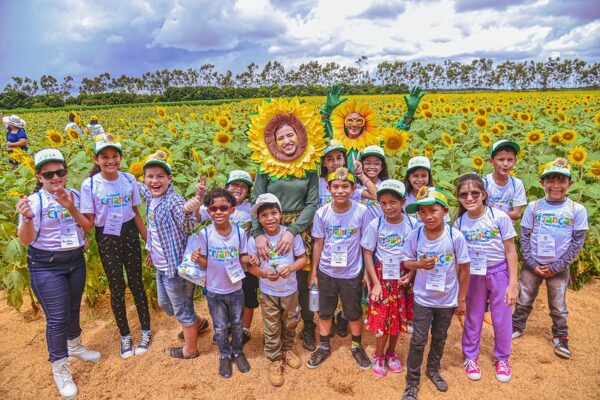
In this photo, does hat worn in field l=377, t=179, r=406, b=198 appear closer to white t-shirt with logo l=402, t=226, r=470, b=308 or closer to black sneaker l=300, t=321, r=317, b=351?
white t-shirt with logo l=402, t=226, r=470, b=308

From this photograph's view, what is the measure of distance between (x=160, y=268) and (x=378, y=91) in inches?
1751

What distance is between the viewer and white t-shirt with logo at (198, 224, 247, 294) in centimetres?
328

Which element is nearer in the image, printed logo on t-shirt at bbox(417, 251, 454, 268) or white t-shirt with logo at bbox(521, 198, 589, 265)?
printed logo on t-shirt at bbox(417, 251, 454, 268)

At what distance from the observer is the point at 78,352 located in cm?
369

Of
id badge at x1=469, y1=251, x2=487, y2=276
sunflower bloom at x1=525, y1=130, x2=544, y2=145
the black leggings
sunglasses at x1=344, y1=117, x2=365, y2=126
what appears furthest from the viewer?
sunflower bloom at x1=525, y1=130, x2=544, y2=145

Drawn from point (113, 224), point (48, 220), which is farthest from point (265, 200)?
point (48, 220)

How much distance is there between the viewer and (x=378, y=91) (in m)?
44.6

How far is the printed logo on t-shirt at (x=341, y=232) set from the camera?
332cm

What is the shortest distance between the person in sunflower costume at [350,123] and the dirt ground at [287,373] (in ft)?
6.51

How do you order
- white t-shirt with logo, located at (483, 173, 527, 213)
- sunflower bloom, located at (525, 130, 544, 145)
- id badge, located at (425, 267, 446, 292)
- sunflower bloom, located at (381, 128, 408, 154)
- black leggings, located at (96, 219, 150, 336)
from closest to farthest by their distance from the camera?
id badge, located at (425, 267, 446, 292) → black leggings, located at (96, 219, 150, 336) → white t-shirt with logo, located at (483, 173, 527, 213) → sunflower bloom, located at (381, 128, 408, 154) → sunflower bloom, located at (525, 130, 544, 145)

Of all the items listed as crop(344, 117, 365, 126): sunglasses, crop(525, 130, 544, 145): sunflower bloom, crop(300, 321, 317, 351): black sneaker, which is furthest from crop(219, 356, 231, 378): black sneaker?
crop(525, 130, 544, 145): sunflower bloom

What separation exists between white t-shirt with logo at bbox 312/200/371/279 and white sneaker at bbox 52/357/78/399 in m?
2.37

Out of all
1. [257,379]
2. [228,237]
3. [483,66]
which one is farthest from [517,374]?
[483,66]

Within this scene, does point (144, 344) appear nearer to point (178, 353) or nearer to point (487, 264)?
point (178, 353)
